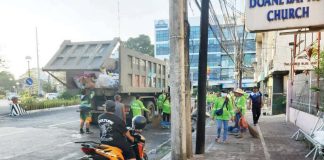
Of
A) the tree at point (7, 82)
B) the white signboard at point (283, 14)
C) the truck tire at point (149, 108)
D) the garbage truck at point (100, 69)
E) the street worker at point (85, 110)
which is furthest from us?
the tree at point (7, 82)

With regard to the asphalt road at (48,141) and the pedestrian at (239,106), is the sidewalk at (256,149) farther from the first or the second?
the asphalt road at (48,141)

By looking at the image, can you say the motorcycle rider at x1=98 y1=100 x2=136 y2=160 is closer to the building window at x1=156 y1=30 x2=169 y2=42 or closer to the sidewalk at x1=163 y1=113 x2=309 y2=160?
the sidewalk at x1=163 y1=113 x2=309 y2=160

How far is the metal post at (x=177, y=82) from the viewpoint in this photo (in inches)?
324

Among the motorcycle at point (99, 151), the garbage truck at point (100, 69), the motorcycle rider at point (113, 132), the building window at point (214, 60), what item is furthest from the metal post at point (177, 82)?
the building window at point (214, 60)

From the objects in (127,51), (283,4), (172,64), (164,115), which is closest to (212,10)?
(127,51)

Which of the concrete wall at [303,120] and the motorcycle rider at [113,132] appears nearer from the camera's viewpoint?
the motorcycle rider at [113,132]

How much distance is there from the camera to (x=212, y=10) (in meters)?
13.4

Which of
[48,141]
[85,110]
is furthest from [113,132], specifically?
[85,110]

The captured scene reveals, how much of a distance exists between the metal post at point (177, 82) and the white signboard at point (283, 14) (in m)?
1.70

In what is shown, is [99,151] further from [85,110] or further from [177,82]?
[85,110]

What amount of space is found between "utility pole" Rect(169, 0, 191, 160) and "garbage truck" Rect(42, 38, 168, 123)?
16.4 ft

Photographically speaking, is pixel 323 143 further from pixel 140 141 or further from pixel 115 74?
pixel 115 74

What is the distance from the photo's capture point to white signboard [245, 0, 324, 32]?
265 inches

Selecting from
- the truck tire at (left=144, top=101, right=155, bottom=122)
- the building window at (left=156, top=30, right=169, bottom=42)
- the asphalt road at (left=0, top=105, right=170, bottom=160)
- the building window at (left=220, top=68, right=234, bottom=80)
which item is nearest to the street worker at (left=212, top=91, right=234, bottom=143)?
the asphalt road at (left=0, top=105, right=170, bottom=160)
